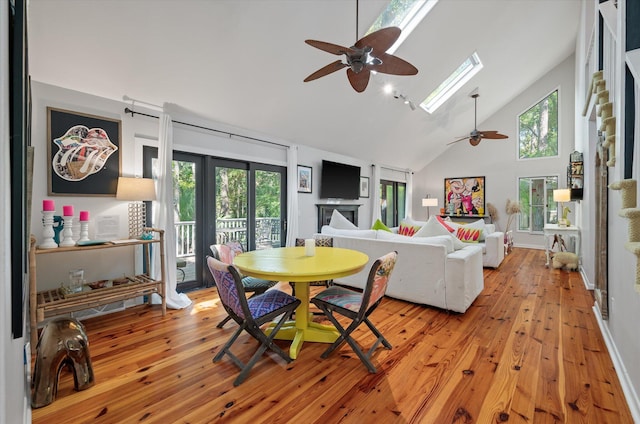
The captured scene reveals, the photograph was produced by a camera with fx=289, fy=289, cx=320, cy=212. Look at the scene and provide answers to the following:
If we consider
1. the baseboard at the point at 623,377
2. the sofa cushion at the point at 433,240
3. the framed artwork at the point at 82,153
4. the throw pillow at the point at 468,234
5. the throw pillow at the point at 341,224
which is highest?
the framed artwork at the point at 82,153

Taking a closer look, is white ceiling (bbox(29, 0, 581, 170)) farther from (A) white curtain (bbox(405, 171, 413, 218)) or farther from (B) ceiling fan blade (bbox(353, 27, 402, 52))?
(A) white curtain (bbox(405, 171, 413, 218))

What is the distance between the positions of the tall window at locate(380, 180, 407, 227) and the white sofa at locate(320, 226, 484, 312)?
14.7ft

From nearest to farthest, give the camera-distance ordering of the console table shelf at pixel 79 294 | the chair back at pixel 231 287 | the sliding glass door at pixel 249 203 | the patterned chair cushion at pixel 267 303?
the chair back at pixel 231 287 → the patterned chair cushion at pixel 267 303 → the console table shelf at pixel 79 294 → the sliding glass door at pixel 249 203

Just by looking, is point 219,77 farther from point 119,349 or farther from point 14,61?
point 119,349

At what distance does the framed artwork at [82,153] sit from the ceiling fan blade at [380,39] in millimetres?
2751

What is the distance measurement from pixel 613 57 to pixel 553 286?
3.03 metres

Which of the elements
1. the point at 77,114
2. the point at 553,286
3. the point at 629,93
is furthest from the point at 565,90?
the point at 77,114

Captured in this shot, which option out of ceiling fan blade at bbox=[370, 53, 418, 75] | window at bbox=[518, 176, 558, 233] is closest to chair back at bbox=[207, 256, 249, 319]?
ceiling fan blade at bbox=[370, 53, 418, 75]

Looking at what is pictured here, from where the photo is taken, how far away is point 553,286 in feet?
13.2

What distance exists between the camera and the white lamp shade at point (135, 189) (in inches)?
116

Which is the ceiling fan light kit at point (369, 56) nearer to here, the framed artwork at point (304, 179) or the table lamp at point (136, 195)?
the table lamp at point (136, 195)

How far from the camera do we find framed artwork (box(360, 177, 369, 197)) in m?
7.09

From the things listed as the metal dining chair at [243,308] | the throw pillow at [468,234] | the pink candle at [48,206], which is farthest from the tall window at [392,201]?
the pink candle at [48,206]

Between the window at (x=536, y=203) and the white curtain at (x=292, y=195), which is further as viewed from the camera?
the window at (x=536, y=203)
